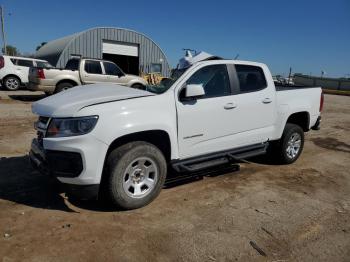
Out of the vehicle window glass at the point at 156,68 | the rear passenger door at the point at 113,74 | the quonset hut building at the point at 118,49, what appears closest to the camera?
the rear passenger door at the point at 113,74

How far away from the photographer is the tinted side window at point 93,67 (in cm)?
1449

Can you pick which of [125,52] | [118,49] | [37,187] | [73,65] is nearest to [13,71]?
[73,65]

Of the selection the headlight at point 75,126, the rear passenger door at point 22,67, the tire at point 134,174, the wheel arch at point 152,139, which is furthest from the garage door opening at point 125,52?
the headlight at point 75,126

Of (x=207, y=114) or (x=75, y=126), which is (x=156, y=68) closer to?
(x=207, y=114)

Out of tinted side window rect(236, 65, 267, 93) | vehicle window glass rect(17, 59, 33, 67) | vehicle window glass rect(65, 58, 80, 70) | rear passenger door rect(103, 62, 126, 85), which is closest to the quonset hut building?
vehicle window glass rect(17, 59, 33, 67)

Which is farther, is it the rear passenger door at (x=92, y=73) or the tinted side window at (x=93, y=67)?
the tinted side window at (x=93, y=67)

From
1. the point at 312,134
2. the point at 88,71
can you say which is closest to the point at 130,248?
the point at 312,134

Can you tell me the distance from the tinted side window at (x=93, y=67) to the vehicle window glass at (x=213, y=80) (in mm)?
10320

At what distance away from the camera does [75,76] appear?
1430 cm

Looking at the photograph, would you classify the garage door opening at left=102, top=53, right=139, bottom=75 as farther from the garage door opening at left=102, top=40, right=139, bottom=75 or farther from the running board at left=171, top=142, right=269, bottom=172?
the running board at left=171, top=142, right=269, bottom=172

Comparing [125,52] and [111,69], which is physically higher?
[125,52]

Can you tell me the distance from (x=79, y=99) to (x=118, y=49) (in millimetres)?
25755

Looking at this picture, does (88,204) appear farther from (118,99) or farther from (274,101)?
(274,101)

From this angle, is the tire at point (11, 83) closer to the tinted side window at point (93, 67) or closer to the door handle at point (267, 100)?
the tinted side window at point (93, 67)
